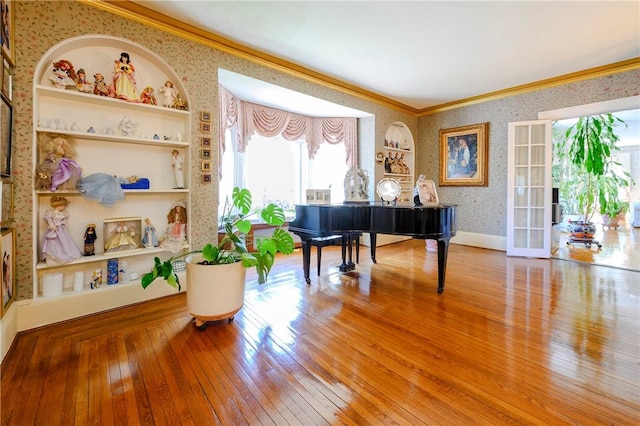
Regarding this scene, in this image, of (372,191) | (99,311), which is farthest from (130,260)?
(372,191)

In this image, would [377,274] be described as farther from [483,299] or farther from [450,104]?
[450,104]

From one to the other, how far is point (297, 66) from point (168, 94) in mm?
1718

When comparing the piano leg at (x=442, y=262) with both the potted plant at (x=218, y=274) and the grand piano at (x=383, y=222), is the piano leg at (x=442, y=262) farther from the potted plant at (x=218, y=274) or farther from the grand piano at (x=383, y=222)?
the potted plant at (x=218, y=274)

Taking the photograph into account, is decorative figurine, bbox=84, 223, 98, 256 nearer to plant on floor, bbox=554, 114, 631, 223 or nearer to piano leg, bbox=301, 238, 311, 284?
piano leg, bbox=301, 238, 311, 284

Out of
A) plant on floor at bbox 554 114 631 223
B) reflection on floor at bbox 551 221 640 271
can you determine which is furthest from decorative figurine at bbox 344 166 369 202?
plant on floor at bbox 554 114 631 223

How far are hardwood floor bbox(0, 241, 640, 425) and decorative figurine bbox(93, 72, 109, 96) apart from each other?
1886 mm

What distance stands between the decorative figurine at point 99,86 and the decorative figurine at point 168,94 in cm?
46

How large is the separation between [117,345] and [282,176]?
372 centimetres

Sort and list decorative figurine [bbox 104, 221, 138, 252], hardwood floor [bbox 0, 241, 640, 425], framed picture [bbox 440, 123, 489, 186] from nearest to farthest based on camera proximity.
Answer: hardwood floor [bbox 0, 241, 640, 425] → decorative figurine [bbox 104, 221, 138, 252] → framed picture [bbox 440, 123, 489, 186]

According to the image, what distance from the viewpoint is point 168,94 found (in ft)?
9.04

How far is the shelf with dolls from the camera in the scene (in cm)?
222

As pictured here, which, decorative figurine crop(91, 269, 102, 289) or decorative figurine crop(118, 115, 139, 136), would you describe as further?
decorative figurine crop(118, 115, 139, 136)

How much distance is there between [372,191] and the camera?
5.12 meters

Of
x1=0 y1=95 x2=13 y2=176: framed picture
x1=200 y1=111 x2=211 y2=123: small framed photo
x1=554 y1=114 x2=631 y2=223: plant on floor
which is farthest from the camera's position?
x1=554 y1=114 x2=631 y2=223: plant on floor
